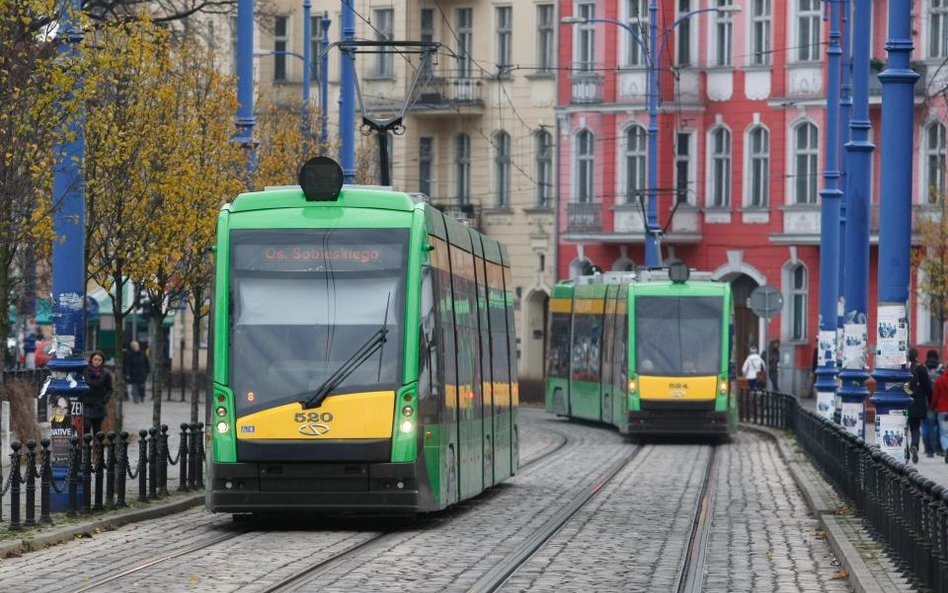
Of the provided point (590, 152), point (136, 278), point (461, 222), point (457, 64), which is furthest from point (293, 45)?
point (461, 222)

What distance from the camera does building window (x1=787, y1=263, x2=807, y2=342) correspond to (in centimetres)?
6184

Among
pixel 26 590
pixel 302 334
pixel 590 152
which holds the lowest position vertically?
pixel 26 590

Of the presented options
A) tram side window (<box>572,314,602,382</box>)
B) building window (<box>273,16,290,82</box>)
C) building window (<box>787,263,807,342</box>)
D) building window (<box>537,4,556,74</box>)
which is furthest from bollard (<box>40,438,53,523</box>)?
building window (<box>273,16,290,82</box>)

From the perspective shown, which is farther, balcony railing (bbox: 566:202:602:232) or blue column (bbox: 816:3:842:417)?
balcony railing (bbox: 566:202:602:232)

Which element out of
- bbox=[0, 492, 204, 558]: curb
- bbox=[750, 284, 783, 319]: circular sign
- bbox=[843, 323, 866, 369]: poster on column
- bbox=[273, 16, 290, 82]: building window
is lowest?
bbox=[0, 492, 204, 558]: curb

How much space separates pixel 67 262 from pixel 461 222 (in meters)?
3.90

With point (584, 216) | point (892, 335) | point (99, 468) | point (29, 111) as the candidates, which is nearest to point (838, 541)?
point (892, 335)

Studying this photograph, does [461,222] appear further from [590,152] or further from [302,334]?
[590,152]

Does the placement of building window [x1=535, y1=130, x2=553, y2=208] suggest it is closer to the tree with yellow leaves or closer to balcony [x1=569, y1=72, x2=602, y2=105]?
balcony [x1=569, y1=72, x2=602, y2=105]

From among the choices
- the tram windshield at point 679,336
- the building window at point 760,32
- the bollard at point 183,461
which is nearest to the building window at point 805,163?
the building window at point 760,32

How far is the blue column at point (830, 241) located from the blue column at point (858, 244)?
8169 millimetres

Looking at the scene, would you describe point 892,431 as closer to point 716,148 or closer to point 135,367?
point 135,367

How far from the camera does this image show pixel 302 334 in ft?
62.9

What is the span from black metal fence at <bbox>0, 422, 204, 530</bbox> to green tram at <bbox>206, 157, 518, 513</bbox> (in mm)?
1454
